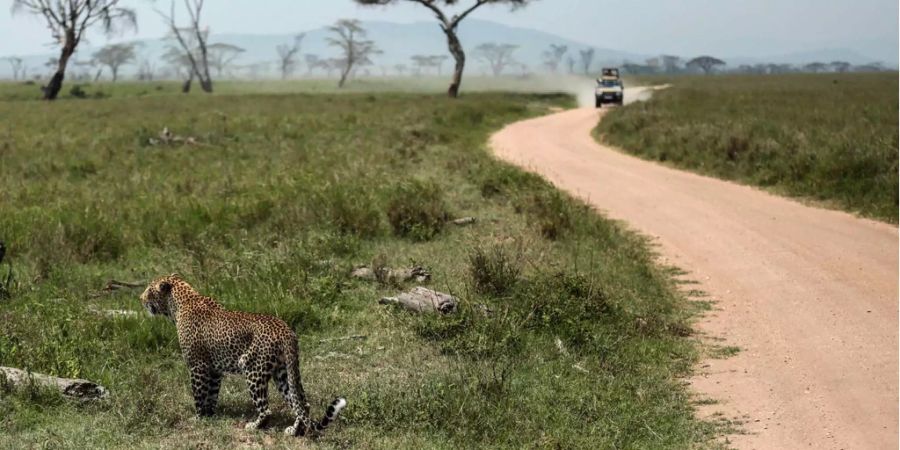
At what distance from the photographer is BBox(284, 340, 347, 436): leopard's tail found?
5523 millimetres

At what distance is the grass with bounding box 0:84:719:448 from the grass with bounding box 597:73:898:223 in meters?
4.87

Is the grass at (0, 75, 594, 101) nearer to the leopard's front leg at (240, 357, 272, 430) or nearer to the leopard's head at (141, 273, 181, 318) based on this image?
the leopard's head at (141, 273, 181, 318)

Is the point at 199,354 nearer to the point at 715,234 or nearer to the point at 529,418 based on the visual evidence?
the point at 529,418

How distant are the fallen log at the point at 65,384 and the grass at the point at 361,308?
9 cm

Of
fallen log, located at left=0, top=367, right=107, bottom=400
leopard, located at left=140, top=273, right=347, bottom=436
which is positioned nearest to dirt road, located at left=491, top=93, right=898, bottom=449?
leopard, located at left=140, top=273, right=347, bottom=436

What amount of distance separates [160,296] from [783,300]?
6.89m

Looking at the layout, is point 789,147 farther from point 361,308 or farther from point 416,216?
point 361,308

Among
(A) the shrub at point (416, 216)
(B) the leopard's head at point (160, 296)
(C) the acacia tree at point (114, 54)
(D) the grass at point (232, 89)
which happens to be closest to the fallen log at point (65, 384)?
(B) the leopard's head at point (160, 296)

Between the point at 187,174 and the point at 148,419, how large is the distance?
42.6 feet

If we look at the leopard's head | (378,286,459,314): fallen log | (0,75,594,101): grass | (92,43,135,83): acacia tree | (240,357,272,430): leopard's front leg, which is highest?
(92,43,135,83): acacia tree

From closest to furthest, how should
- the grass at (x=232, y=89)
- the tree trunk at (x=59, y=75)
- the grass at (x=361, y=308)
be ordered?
the grass at (x=361, y=308) → the tree trunk at (x=59, y=75) → the grass at (x=232, y=89)

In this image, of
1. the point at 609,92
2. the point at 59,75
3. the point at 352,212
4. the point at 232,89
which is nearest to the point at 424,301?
the point at 352,212

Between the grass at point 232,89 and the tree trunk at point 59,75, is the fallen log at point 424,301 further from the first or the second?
the grass at point 232,89

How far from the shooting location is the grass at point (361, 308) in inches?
241
